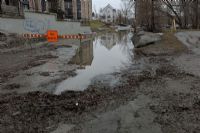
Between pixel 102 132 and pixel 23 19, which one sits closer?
pixel 102 132

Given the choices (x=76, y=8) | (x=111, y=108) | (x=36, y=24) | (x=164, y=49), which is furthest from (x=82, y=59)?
(x=76, y=8)

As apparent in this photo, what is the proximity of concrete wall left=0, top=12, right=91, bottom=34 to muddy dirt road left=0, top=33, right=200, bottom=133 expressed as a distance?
15066 millimetres

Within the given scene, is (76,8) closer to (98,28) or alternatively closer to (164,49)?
(98,28)

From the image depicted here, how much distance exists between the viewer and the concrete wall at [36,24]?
21.1 m

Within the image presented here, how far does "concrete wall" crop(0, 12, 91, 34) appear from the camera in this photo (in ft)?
69.4

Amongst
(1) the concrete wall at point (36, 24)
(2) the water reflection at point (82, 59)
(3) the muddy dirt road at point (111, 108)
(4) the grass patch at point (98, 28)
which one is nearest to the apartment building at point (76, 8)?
(4) the grass patch at point (98, 28)

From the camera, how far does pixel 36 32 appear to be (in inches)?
947

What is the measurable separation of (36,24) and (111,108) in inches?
803

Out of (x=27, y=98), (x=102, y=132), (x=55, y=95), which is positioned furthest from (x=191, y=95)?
(x=27, y=98)

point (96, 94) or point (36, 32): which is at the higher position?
point (36, 32)

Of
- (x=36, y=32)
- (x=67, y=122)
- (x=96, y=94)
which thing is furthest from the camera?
(x=36, y=32)

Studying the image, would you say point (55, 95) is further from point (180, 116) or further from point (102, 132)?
point (180, 116)

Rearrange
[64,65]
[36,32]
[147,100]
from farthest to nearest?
[36,32], [64,65], [147,100]

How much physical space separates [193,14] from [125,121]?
42522 millimetres
